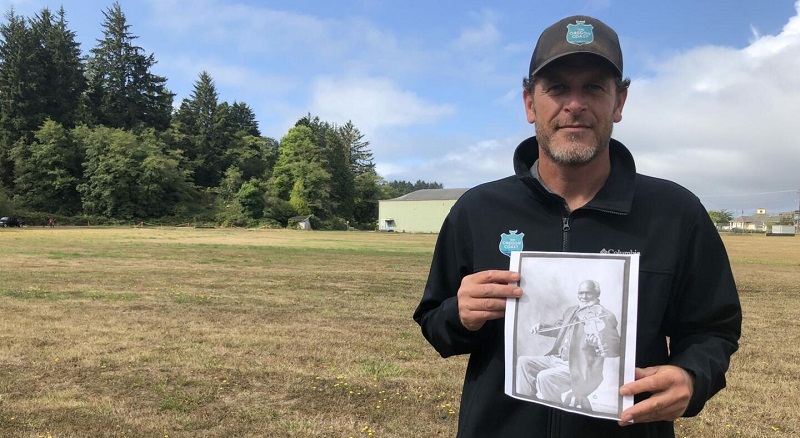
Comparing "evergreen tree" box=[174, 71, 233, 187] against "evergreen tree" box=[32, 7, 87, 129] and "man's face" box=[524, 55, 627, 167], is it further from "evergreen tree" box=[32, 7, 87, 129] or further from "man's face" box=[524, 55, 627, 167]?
"man's face" box=[524, 55, 627, 167]

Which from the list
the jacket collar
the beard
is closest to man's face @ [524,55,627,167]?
the beard

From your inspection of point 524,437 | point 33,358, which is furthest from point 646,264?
point 33,358

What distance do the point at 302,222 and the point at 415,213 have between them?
73.7 feet

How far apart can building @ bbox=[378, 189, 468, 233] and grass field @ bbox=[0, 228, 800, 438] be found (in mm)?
79837

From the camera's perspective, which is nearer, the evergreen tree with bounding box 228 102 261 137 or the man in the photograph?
the man in the photograph

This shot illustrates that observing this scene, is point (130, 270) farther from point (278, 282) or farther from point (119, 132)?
point (119, 132)

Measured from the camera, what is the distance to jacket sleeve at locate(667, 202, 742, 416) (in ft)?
5.44

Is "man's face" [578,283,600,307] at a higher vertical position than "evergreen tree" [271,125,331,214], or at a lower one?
lower

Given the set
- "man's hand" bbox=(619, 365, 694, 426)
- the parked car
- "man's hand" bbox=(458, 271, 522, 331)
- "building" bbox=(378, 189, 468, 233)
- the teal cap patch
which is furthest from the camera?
"building" bbox=(378, 189, 468, 233)

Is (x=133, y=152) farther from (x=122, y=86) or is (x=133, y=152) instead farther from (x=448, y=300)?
(x=448, y=300)

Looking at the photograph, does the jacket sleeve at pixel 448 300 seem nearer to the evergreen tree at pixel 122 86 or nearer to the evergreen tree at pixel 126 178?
the evergreen tree at pixel 126 178

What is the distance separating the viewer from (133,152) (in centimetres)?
8119

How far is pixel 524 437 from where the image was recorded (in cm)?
174

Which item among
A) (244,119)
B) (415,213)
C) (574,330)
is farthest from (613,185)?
(244,119)
